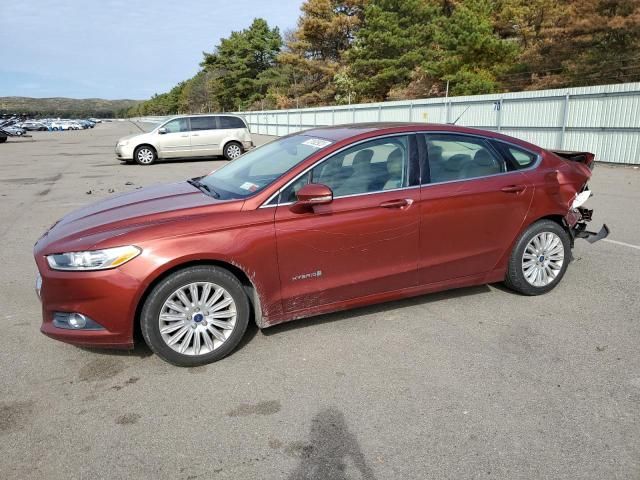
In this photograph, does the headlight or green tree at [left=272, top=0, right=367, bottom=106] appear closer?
the headlight

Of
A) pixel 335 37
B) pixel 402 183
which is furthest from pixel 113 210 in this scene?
pixel 335 37

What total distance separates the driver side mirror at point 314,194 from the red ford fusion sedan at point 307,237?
12mm

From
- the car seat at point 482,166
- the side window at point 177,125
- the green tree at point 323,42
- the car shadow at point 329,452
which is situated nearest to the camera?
the car shadow at point 329,452

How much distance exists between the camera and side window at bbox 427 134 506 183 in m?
4.06

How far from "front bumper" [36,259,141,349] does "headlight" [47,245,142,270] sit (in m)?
0.04

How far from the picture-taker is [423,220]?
388 cm

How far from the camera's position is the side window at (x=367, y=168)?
3.73 m

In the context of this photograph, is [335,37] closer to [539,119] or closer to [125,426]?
[539,119]

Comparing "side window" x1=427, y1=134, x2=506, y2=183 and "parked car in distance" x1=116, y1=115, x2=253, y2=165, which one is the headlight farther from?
"parked car in distance" x1=116, y1=115, x2=253, y2=165

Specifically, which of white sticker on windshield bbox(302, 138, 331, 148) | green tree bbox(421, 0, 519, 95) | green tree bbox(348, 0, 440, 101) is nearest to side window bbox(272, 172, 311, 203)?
white sticker on windshield bbox(302, 138, 331, 148)

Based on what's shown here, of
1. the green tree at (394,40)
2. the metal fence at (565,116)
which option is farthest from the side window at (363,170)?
the green tree at (394,40)

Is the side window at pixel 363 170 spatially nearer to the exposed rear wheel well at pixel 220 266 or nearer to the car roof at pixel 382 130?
the car roof at pixel 382 130

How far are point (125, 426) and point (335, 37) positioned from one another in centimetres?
5513

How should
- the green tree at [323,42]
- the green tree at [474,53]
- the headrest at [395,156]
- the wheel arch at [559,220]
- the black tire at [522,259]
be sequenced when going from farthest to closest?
1. the green tree at [323,42]
2. the green tree at [474,53]
3. the wheel arch at [559,220]
4. the black tire at [522,259]
5. the headrest at [395,156]
